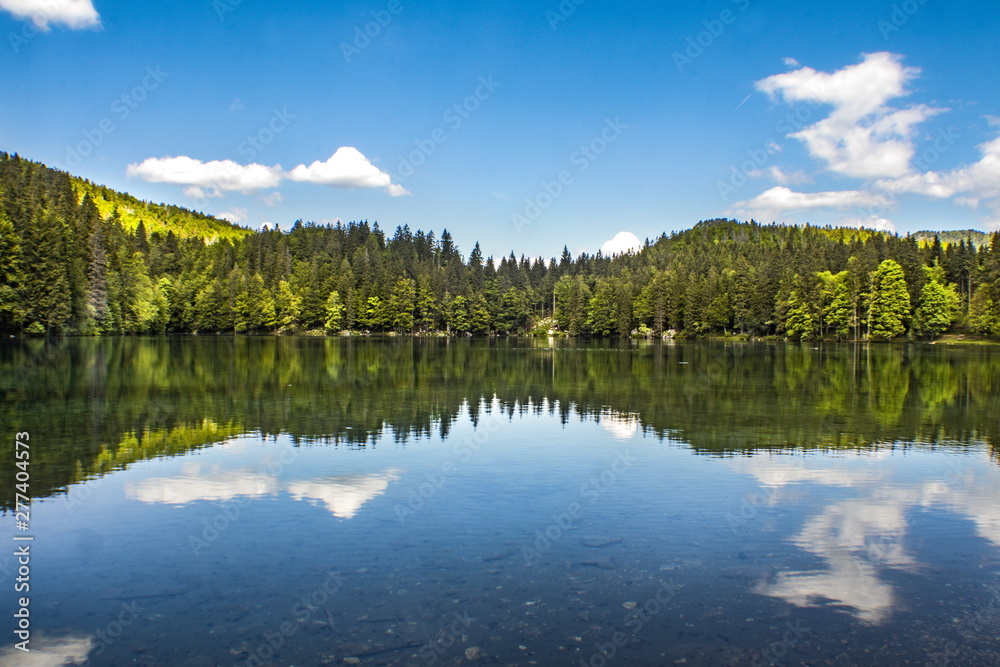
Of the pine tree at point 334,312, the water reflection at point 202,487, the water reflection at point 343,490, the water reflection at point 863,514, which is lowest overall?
the water reflection at point 863,514

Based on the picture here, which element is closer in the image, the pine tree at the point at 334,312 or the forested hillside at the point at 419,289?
the forested hillside at the point at 419,289

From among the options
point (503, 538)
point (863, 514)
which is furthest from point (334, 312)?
point (863, 514)

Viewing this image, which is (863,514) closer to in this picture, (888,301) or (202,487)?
(202,487)

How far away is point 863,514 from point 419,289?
5793 inches

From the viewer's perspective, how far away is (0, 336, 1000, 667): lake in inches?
306

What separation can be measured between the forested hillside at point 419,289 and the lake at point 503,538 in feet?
276

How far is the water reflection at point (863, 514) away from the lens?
30.2 feet

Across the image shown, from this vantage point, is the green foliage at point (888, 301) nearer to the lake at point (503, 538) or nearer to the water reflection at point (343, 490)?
the lake at point (503, 538)

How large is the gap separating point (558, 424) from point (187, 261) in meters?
160

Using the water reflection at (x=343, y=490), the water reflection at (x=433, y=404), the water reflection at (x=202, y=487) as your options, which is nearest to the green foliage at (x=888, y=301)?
the water reflection at (x=433, y=404)

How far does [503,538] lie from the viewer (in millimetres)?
11281

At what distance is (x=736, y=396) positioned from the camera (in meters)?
31.9

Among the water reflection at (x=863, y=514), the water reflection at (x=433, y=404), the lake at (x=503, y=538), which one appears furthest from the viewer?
the water reflection at (x=433, y=404)

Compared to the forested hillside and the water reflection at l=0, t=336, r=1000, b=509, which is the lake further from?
the forested hillside
